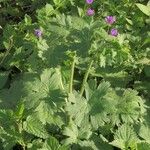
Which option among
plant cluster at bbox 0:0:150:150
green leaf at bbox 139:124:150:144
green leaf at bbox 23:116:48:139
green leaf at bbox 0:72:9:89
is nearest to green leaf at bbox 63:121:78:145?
plant cluster at bbox 0:0:150:150

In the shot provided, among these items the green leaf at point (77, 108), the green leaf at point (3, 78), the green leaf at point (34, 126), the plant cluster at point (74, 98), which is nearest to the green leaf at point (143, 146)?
the plant cluster at point (74, 98)

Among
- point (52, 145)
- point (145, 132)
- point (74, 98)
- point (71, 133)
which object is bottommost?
point (145, 132)

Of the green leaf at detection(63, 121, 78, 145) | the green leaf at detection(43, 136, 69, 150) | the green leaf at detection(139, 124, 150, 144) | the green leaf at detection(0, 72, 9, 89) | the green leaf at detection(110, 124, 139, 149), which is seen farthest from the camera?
the green leaf at detection(0, 72, 9, 89)

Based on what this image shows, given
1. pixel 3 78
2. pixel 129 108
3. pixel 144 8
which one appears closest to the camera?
pixel 129 108

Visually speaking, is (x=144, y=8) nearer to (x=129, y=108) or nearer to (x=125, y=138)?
(x=129, y=108)

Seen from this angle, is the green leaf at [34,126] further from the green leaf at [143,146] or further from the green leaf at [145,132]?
the green leaf at [145,132]

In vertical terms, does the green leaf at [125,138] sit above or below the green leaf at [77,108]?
below

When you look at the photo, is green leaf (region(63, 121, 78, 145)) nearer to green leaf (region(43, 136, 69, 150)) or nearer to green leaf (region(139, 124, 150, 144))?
green leaf (region(43, 136, 69, 150))

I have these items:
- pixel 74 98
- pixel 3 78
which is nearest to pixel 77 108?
pixel 74 98

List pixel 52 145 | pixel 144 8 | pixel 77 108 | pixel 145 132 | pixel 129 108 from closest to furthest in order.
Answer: pixel 52 145 < pixel 77 108 < pixel 129 108 < pixel 145 132 < pixel 144 8

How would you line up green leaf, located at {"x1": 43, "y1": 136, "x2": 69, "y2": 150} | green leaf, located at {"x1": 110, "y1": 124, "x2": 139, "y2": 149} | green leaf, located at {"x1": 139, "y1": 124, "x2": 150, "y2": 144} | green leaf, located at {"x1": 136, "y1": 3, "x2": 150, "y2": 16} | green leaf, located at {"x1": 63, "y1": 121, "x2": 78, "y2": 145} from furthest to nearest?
green leaf, located at {"x1": 136, "y1": 3, "x2": 150, "y2": 16}
green leaf, located at {"x1": 139, "y1": 124, "x2": 150, "y2": 144}
green leaf, located at {"x1": 63, "y1": 121, "x2": 78, "y2": 145}
green leaf, located at {"x1": 110, "y1": 124, "x2": 139, "y2": 149}
green leaf, located at {"x1": 43, "y1": 136, "x2": 69, "y2": 150}

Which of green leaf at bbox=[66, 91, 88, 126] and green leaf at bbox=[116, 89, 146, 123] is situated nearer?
green leaf at bbox=[66, 91, 88, 126]
